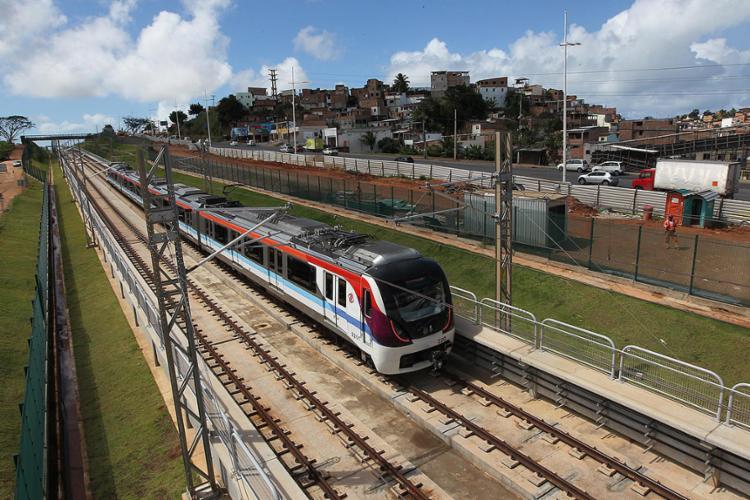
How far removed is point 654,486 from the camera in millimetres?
9164

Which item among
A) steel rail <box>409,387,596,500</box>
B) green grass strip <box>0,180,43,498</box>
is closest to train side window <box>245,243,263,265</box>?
green grass strip <box>0,180,43,498</box>

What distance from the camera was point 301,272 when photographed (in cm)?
1630

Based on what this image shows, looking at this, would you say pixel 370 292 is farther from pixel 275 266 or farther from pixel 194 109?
pixel 194 109

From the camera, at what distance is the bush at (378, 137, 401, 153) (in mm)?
96119

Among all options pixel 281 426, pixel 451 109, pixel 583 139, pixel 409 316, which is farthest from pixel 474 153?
pixel 281 426

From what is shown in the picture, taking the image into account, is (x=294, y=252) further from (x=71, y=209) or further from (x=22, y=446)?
(x=71, y=209)

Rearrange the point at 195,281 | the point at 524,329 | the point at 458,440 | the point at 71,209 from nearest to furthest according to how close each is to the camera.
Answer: the point at 458,440
the point at 524,329
the point at 195,281
the point at 71,209

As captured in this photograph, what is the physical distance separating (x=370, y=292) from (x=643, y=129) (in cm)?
9542

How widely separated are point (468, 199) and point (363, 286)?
601 inches

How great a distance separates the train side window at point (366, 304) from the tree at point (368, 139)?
89.1 metres

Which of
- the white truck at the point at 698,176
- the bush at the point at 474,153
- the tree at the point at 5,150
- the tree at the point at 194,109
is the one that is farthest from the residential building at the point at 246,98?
the white truck at the point at 698,176

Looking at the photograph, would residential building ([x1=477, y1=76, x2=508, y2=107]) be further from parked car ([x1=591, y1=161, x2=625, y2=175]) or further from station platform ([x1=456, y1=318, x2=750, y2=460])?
station platform ([x1=456, y1=318, x2=750, y2=460])

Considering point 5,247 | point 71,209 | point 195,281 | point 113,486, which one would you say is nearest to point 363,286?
point 113,486

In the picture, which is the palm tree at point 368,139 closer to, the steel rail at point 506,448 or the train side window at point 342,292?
the train side window at point 342,292
